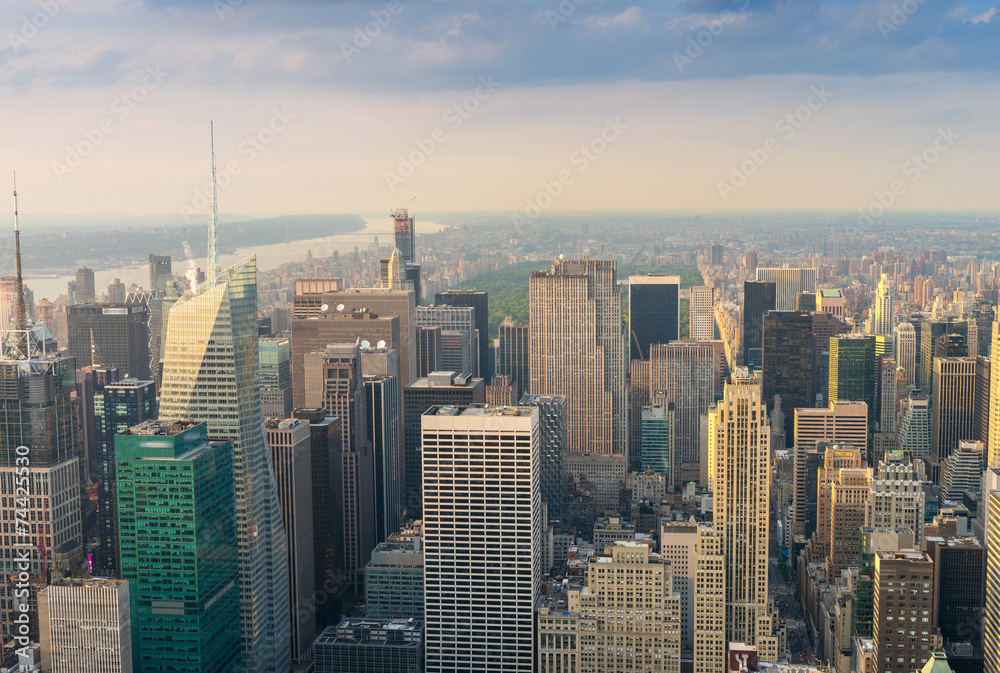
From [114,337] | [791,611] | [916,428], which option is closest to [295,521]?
[114,337]

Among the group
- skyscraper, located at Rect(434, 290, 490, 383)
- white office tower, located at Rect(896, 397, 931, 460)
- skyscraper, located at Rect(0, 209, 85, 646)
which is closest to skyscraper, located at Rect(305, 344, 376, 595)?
skyscraper, located at Rect(0, 209, 85, 646)

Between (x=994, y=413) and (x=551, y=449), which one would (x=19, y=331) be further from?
(x=994, y=413)

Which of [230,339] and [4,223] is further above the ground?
[4,223]

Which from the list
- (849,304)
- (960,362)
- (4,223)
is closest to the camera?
(4,223)

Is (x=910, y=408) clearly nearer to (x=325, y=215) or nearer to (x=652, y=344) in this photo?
(x=652, y=344)

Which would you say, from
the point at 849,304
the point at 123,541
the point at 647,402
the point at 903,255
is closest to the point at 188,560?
the point at 123,541

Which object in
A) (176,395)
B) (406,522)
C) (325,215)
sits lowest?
(406,522)

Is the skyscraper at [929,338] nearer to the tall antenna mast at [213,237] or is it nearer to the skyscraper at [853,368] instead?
the skyscraper at [853,368]
